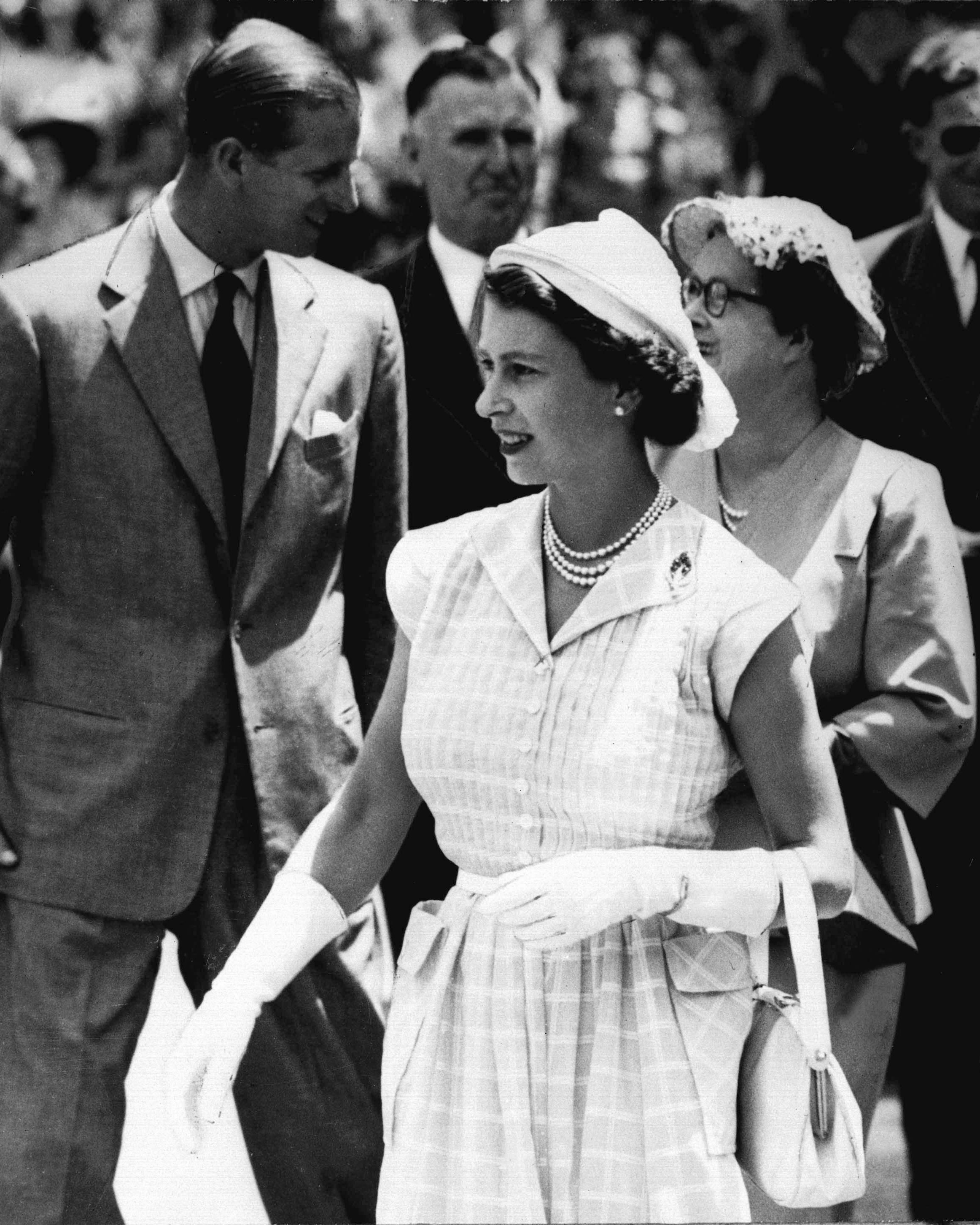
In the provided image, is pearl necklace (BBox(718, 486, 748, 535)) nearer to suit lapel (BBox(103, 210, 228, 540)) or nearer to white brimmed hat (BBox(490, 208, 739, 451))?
white brimmed hat (BBox(490, 208, 739, 451))

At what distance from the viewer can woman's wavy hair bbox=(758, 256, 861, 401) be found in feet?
11.1

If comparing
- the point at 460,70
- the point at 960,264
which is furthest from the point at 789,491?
the point at 460,70

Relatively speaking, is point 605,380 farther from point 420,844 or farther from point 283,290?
point 420,844

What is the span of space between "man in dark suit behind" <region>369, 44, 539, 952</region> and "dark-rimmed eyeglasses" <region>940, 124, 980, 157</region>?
0.75 metres

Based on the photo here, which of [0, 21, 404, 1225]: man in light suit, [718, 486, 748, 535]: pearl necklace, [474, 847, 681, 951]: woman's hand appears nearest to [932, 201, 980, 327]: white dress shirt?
[718, 486, 748, 535]: pearl necklace

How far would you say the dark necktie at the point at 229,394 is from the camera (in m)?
3.49

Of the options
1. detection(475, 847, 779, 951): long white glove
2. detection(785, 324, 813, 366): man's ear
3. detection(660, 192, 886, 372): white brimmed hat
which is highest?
detection(660, 192, 886, 372): white brimmed hat

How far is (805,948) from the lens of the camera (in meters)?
2.59

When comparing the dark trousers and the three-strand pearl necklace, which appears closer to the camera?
the three-strand pearl necklace

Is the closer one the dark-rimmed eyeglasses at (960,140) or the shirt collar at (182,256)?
the shirt collar at (182,256)

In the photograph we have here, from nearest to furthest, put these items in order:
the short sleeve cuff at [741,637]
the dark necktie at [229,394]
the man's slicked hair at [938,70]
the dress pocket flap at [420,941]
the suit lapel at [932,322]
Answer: the short sleeve cuff at [741,637] → the dress pocket flap at [420,941] → the dark necktie at [229,394] → the man's slicked hair at [938,70] → the suit lapel at [932,322]

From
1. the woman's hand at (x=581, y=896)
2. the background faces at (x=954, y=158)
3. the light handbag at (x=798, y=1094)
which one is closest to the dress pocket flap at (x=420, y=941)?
the woman's hand at (x=581, y=896)

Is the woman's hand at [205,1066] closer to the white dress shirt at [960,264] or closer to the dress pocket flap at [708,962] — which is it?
the dress pocket flap at [708,962]

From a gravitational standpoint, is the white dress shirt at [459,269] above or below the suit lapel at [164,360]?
above
